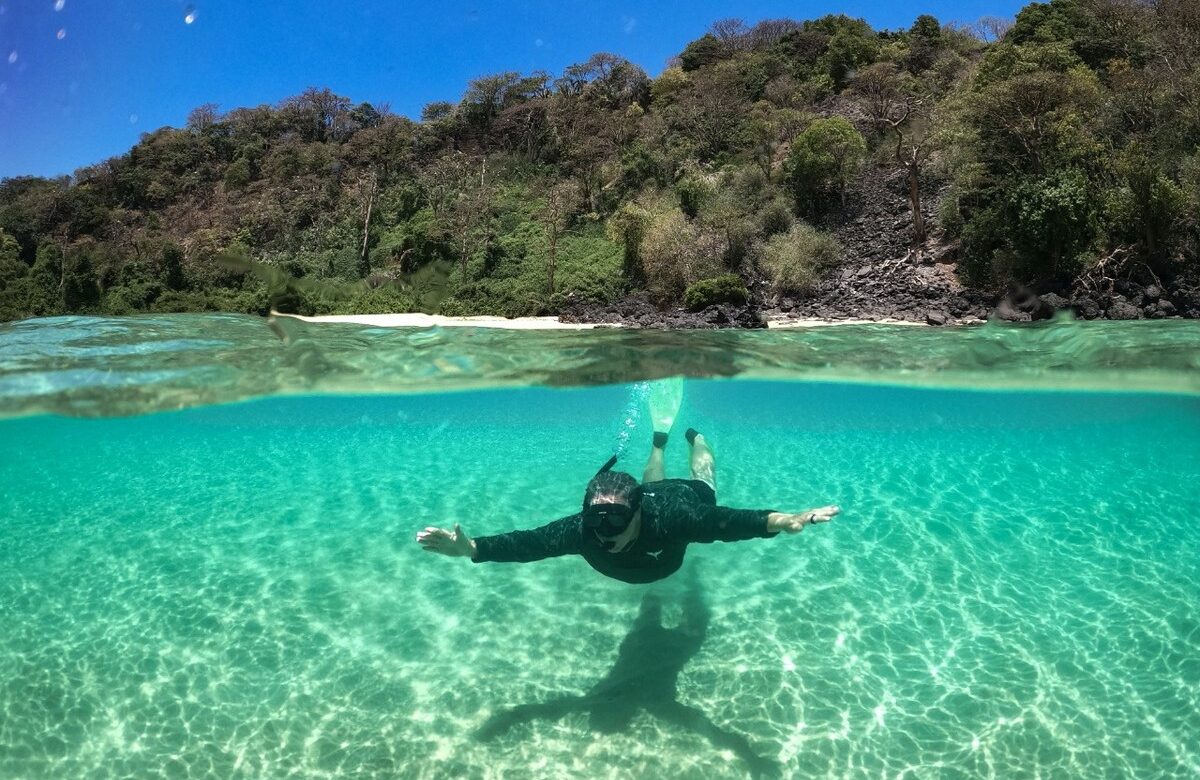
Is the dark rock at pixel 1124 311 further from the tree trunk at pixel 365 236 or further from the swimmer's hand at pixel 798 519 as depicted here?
the tree trunk at pixel 365 236

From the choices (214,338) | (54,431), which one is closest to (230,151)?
(54,431)

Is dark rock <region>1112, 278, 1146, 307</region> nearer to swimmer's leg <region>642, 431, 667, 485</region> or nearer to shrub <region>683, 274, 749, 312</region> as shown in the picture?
shrub <region>683, 274, 749, 312</region>

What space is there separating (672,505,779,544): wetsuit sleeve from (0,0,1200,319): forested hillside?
791 cm

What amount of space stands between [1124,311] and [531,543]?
1598cm

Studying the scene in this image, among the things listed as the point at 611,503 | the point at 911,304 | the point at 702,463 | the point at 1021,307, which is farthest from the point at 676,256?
the point at 611,503

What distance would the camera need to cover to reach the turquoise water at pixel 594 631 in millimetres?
5324

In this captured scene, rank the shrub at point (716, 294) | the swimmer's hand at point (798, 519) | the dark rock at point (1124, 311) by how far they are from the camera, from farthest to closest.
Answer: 1. the shrub at point (716, 294)
2. the dark rock at point (1124, 311)
3. the swimmer's hand at point (798, 519)

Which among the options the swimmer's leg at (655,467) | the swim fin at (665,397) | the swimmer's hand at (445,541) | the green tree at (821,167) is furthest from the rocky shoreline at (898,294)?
the swimmer's hand at (445,541)

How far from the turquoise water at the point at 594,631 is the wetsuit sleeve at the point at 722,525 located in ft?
4.94

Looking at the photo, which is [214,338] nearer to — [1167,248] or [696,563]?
[696,563]

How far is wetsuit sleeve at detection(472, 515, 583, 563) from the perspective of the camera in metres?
5.48

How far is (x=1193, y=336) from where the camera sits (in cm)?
1291

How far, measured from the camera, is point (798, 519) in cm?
470

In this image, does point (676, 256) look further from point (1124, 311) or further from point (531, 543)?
point (531, 543)
